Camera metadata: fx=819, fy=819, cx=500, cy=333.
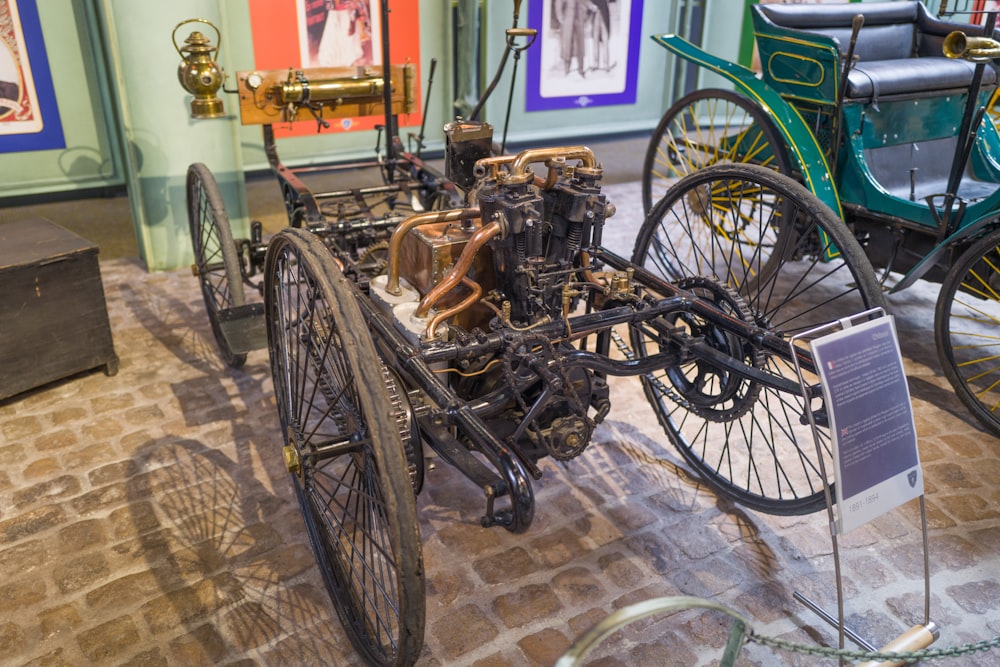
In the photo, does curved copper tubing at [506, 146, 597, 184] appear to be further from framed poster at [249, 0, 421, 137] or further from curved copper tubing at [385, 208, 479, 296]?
framed poster at [249, 0, 421, 137]

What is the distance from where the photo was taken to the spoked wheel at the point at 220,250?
3.68 metres

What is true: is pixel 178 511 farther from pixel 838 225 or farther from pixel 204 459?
pixel 838 225

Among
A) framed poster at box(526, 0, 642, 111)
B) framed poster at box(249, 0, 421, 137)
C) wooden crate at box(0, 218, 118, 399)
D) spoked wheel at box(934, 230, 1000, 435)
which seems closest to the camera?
spoked wheel at box(934, 230, 1000, 435)

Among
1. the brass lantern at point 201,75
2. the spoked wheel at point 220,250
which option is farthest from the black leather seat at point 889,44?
the spoked wheel at point 220,250

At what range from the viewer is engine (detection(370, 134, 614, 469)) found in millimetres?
2439

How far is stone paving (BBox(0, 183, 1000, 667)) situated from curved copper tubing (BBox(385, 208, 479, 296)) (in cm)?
88

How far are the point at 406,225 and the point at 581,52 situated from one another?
4.95 m

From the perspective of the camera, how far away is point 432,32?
6.43 meters

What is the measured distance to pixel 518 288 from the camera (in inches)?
102

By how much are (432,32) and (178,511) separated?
4.60 metres

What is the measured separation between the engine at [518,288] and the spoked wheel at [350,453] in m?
0.31

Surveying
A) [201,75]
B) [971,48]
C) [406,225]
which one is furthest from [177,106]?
[971,48]

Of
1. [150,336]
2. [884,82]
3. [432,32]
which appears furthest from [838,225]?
[432,32]

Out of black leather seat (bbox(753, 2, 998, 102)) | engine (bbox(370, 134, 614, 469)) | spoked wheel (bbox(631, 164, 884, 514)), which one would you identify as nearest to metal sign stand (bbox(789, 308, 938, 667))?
spoked wheel (bbox(631, 164, 884, 514))
